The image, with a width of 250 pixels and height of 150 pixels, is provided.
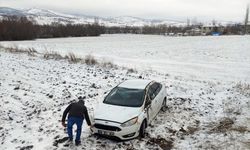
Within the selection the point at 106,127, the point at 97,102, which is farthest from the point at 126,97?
the point at 97,102

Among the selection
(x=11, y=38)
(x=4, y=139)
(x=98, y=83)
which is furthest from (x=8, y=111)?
(x=11, y=38)

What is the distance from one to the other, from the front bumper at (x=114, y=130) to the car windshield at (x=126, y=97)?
123cm

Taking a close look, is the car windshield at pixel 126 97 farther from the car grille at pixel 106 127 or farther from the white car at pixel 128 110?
the car grille at pixel 106 127

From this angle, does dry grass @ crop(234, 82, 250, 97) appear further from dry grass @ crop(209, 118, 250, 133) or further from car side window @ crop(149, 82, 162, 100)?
car side window @ crop(149, 82, 162, 100)

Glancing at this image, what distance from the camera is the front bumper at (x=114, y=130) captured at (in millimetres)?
9125

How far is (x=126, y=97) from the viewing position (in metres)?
10.9

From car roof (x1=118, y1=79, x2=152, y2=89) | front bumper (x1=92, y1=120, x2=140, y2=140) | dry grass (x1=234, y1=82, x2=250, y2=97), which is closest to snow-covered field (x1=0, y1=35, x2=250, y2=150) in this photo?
dry grass (x1=234, y1=82, x2=250, y2=97)

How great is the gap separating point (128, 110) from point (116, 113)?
19.2 inches

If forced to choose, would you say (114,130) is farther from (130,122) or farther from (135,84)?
(135,84)

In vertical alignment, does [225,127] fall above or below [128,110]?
below

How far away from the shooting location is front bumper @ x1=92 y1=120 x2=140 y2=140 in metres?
9.12

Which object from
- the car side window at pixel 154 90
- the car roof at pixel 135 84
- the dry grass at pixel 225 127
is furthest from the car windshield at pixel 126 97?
the dry grass at pixel 225 127

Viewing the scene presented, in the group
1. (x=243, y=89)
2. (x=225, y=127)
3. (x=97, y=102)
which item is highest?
(x=97, y=102)

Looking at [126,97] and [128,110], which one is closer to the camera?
[128,110]
